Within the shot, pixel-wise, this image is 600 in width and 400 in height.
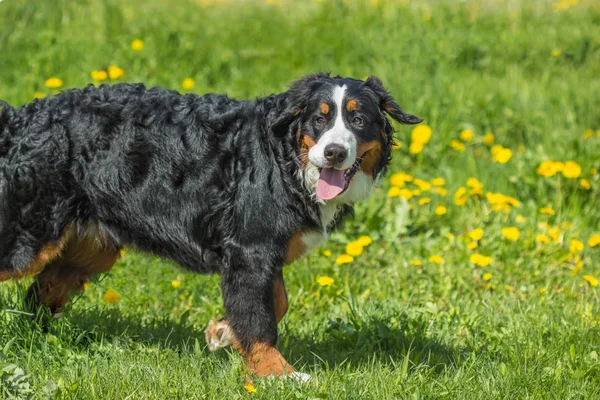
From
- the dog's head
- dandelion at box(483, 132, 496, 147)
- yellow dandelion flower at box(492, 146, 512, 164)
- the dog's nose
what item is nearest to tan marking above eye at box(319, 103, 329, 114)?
the dog's head

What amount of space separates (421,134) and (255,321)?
3.49 metres

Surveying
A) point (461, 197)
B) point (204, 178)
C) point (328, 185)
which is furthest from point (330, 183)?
point (461, 197)

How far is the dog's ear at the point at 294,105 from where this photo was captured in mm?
4305

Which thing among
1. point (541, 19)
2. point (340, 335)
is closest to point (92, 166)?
point (340, 335)

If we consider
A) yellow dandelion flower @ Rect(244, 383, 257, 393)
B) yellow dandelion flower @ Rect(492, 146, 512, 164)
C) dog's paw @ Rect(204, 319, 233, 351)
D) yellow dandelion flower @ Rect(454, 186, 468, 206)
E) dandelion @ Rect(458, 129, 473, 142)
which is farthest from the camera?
dandelion @ Rect(458, 129, 473, 142)

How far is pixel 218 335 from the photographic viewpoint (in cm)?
456

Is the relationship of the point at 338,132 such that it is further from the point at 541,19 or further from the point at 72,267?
the point at 541,19

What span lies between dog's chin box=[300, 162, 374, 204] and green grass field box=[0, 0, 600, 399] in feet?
2.50

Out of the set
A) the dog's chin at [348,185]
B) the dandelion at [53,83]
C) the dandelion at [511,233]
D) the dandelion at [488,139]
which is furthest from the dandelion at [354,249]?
the dandelion at [53,83]

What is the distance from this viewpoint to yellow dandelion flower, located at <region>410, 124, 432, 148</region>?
24.1 feet

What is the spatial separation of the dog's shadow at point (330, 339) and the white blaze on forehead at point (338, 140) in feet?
3.25

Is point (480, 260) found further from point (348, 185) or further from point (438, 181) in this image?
point (348, 185)

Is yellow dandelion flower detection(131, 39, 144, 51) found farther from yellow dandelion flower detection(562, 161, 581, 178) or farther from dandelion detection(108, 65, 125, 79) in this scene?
yellow dandelion flower detection(562, 161, 581, 178)

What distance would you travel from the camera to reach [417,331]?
15.7ft
